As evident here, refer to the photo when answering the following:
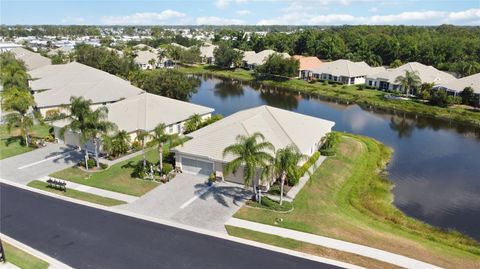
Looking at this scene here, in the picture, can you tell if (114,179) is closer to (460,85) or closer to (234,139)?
(234,139)

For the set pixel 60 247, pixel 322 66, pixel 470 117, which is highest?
pixel 322 66

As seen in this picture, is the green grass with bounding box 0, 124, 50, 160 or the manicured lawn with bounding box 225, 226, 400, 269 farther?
the green grass with bounding box 0, 124, 50, 160

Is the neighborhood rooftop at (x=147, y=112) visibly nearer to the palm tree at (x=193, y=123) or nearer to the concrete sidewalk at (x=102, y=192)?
the palm tree at (x=193, y=123)

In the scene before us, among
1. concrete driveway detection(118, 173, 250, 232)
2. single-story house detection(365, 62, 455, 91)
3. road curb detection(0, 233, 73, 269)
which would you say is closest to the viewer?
road curb detection(0, 233, 73, 269)

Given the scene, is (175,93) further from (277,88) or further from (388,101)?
(388,101)

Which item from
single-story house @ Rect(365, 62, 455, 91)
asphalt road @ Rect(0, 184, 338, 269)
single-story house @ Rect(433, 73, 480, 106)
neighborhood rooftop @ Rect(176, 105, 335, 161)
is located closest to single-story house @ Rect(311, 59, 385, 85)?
single-story house @ Rect(365, 62, 455, 91)

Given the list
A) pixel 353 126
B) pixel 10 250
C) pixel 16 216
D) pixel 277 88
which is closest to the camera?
pixel 10 250

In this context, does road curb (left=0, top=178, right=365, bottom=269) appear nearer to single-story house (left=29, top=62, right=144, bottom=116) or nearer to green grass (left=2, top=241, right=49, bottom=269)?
green grass (left=2, top=241, right=49, bottom=269)

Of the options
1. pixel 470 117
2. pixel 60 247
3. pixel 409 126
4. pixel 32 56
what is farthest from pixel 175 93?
pixel 32 56
